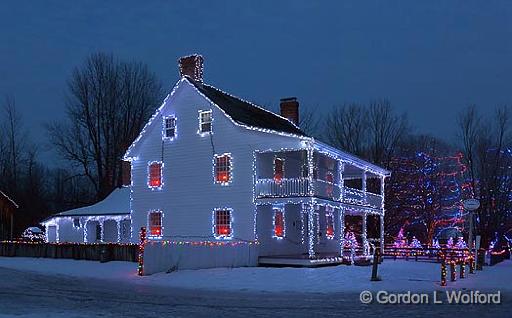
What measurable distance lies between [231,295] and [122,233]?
25114 millimetres

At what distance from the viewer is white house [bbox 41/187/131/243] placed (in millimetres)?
42141

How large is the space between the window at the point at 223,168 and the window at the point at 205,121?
1583 millimetres

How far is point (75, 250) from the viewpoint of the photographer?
116 ft

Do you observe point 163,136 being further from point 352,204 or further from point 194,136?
point 352,204

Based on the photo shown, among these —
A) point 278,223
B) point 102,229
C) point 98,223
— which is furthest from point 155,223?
point 98,223

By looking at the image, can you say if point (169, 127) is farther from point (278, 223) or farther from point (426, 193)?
point (426, 193)

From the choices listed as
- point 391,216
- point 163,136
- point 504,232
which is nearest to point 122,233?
point 163,136

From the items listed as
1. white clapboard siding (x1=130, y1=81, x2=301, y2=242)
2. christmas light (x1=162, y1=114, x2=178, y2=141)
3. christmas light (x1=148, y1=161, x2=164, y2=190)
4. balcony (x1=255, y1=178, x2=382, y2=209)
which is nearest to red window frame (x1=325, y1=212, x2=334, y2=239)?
balcony (x1=255, y1=178, x2=382, y2=209)

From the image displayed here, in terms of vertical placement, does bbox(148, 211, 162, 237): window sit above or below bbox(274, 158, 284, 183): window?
below

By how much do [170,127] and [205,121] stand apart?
2360 millimetres

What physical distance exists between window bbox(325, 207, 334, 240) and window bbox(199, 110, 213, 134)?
29.7 ft

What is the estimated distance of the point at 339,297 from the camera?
17.9m

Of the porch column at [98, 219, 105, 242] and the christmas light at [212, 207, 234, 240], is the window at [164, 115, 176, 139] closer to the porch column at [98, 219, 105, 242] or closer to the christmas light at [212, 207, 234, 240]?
the christmas light at [212, 207, 234, 240]

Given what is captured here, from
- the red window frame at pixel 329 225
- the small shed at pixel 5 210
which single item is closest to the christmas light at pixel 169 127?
the red window frame at pixel 329 225
